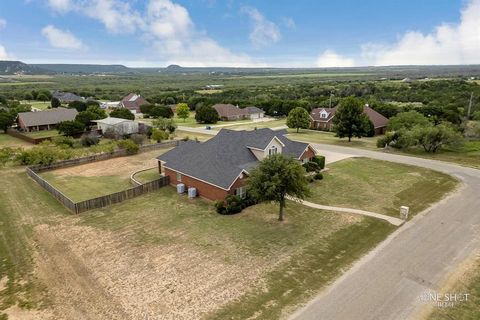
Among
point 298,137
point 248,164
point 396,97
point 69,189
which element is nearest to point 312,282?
point 248,164

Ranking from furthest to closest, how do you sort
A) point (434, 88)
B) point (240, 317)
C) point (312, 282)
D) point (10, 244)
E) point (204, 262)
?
point (434, 88) → point (10, 244) → point (204, 262) → point (312, 282) → point (240, 317)

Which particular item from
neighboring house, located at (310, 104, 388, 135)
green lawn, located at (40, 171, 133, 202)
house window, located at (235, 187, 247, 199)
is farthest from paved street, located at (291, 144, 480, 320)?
neighboring house, located at (310, 104, 388, 135)

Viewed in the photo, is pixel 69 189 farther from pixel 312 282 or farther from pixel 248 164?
pixel 312 282

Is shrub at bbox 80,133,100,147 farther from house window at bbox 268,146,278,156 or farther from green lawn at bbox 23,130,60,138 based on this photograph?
house window at bbox 268,146,278,156

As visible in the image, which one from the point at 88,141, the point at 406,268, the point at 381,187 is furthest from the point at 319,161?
the point at 88,141

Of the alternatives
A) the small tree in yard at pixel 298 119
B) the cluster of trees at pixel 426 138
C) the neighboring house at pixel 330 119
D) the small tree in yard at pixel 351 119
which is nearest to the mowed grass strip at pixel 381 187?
the cluster of trees at pixel 426 138

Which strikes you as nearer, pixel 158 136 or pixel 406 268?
pixel 406 268

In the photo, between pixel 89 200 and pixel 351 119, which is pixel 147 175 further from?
pixel 351 119
